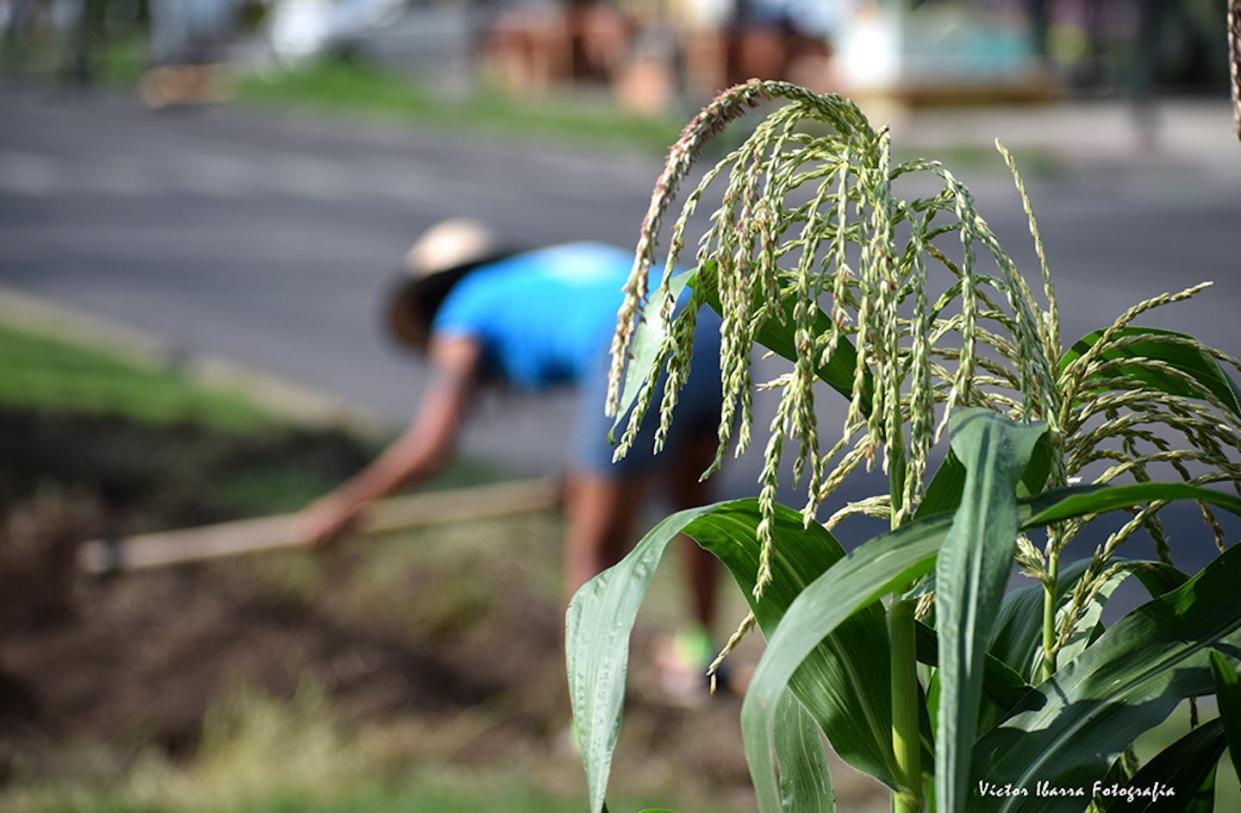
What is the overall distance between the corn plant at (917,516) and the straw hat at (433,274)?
4.19 metres

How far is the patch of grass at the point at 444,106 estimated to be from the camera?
Answer: 23547 millimetres

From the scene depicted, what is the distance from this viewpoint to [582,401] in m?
4.95

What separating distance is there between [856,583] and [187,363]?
29.4 ft

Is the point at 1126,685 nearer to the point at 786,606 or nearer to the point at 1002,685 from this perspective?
the point at 1002,685

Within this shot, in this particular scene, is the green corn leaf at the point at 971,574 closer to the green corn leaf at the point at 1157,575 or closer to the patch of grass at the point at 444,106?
the green corn leaf at the point at 1157,575

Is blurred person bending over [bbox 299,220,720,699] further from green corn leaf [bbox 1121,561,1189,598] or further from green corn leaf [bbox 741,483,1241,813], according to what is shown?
green corn leaf [bbox 741,483,1241,813]

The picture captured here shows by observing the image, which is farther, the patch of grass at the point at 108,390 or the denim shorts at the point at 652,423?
the patch of grass at the point at 108,390

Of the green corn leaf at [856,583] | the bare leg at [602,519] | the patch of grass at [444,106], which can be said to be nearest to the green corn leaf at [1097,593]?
the green corn leaf at [856,583]

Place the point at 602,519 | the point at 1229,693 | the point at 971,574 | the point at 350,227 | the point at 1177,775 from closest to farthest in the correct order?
the point at 971,574
the point at 1229,693
the point at 1177,775
the point at 602,519
the point at 350,227

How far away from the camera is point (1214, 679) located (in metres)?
1.18

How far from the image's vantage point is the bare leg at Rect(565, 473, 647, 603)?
4750mm

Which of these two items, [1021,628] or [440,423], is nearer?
[1021,628]

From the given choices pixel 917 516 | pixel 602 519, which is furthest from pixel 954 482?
pixel 602 519

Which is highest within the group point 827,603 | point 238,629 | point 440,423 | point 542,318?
point 827,603
